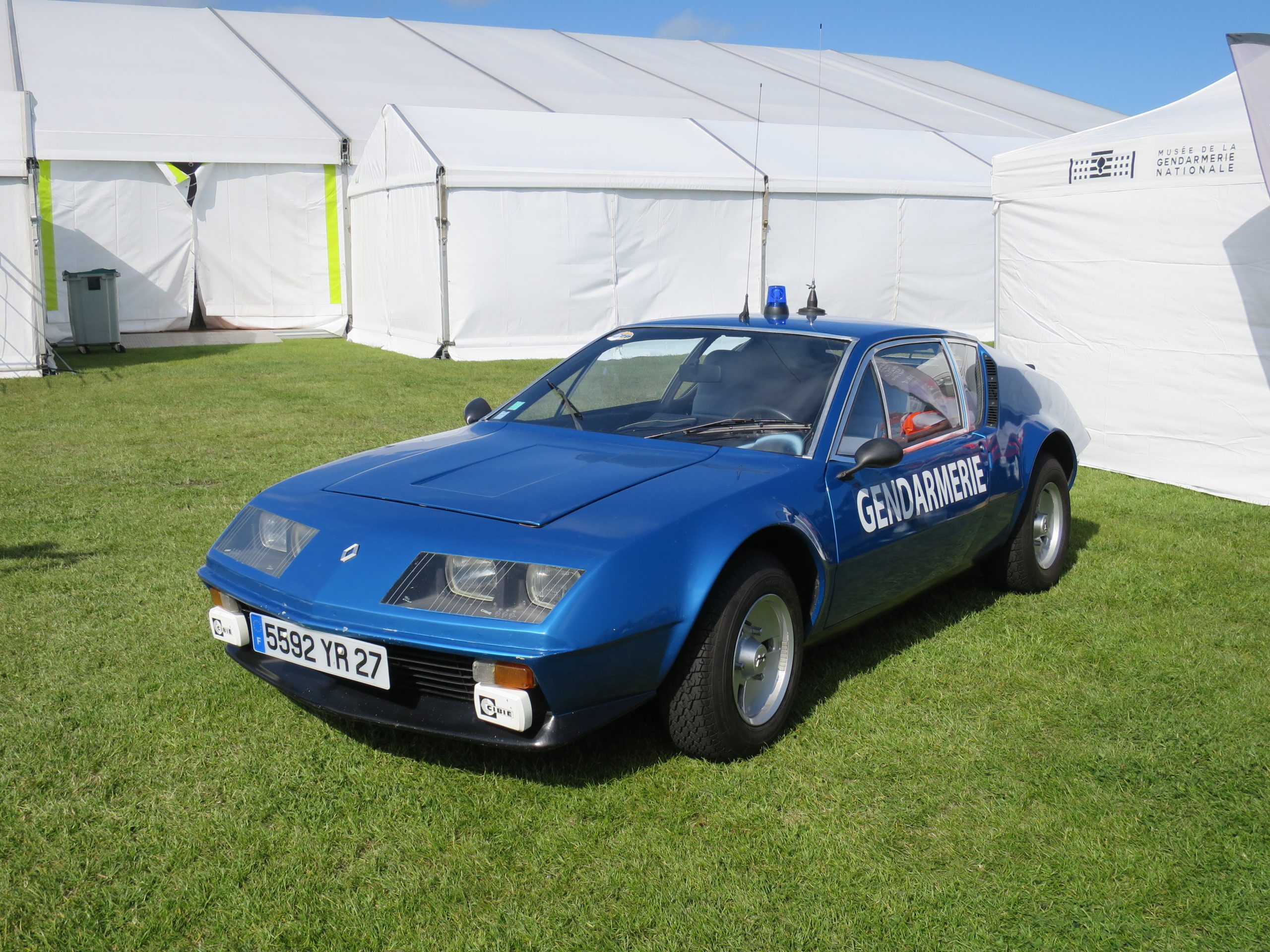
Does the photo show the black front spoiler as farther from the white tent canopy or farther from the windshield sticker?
the white tent canopy

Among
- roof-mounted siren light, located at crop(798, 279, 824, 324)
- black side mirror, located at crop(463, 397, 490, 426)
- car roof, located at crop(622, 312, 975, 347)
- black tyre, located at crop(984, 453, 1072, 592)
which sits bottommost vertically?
black tyre, located at crop(984, 453, 1072, 592)

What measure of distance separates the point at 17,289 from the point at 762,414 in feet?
39.3

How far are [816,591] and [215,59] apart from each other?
70.7 ft

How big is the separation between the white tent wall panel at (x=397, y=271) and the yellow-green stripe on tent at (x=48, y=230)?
184 inches

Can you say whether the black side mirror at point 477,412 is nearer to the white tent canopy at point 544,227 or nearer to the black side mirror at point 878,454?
the black side mirror at point 878,454

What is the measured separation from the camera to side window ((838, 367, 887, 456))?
4039 mm

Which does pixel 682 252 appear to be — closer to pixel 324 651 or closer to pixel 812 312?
pixel 812 312

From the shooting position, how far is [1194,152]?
7.48 m

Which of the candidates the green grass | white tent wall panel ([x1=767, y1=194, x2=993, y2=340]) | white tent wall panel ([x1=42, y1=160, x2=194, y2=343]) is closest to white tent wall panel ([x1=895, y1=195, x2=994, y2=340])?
white tent wall panel ([x1=767, y1=194, x2=993, y2=340])

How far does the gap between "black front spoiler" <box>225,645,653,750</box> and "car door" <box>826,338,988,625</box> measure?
1093 millimetres

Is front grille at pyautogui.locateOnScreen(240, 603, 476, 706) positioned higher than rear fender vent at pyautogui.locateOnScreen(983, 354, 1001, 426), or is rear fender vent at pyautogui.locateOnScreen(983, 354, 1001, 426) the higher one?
rear fender vent at pyautogui.locateOnScreen(983, 354, 1001, 426)

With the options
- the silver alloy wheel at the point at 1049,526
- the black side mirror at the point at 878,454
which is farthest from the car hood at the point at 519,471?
the silver alloy wheel at the point at 1049,526

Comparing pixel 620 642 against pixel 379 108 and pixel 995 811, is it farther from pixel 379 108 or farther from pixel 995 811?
pixel 379 108

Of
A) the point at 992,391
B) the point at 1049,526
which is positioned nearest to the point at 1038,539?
the point at 1049,526
